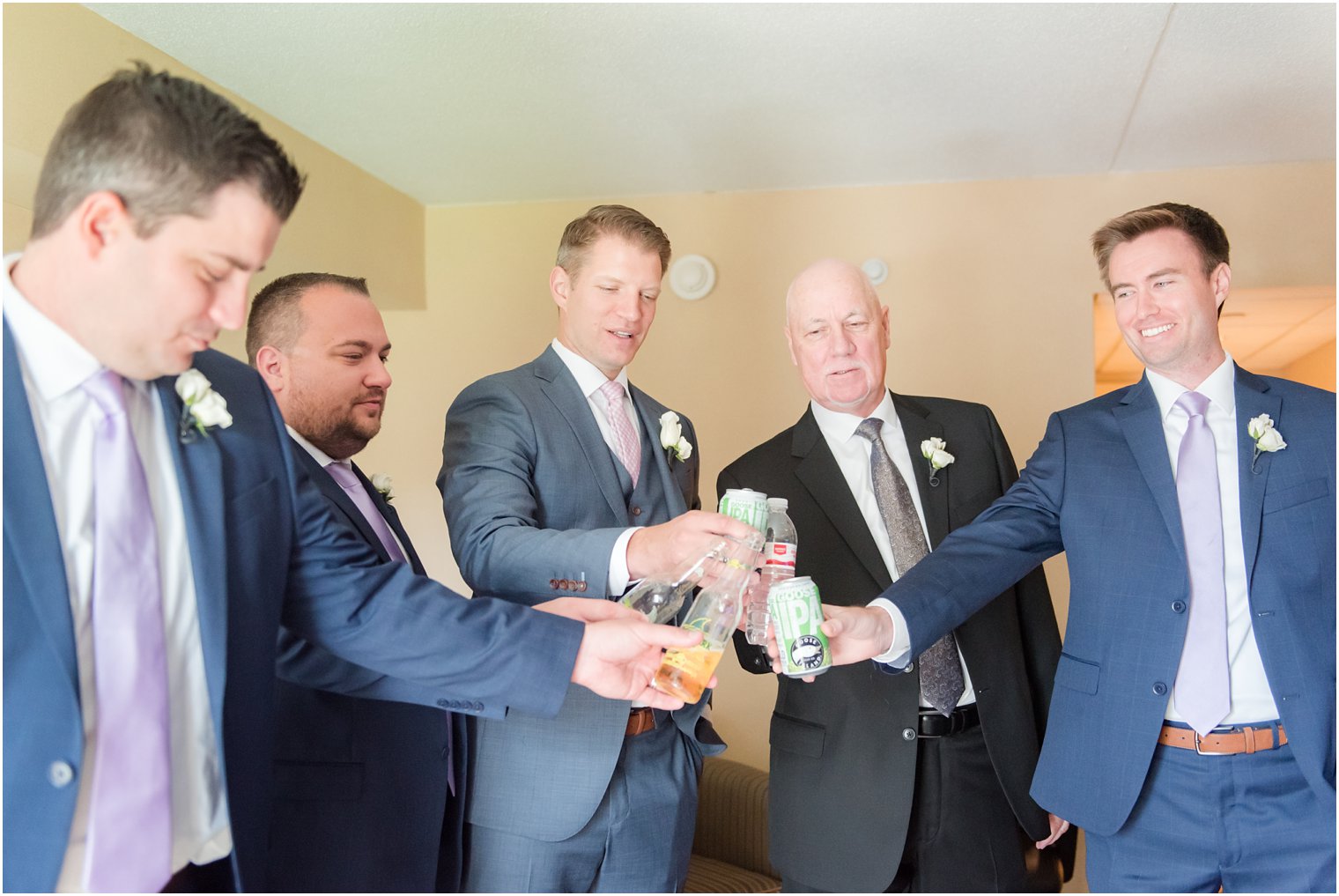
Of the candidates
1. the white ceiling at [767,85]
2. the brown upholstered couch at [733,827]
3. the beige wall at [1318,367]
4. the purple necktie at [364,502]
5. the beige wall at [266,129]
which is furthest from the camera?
the beige wall at [1318,367]

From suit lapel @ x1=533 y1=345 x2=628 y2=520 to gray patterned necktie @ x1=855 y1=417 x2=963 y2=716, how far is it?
0.75 metres

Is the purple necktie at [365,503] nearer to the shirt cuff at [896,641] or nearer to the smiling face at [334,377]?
the smiling face at [334,377]

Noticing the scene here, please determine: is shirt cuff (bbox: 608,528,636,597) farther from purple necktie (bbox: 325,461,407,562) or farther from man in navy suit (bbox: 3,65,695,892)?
man in navy suit (bbox: 3,65,695,892)

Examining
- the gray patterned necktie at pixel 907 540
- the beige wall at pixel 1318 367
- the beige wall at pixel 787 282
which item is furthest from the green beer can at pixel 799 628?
the beige wall at pixel 1318 367

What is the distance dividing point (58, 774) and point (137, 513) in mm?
345

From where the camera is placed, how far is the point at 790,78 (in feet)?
12.3

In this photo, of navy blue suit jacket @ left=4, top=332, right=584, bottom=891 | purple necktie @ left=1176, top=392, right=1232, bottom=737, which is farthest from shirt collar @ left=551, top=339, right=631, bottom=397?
purple necktie @ left=1176, top=392, right=1232, bottom=737

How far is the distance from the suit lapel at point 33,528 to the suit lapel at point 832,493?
6.09 feet

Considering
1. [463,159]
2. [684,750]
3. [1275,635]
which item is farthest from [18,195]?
[1275,635]

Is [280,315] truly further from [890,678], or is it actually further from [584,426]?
[890,678]

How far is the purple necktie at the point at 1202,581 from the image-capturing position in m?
2.14

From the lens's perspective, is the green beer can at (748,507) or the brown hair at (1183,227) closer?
the green beer can at (748,507)

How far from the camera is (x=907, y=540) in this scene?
107 inches

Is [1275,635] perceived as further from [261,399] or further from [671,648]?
[261,399]
